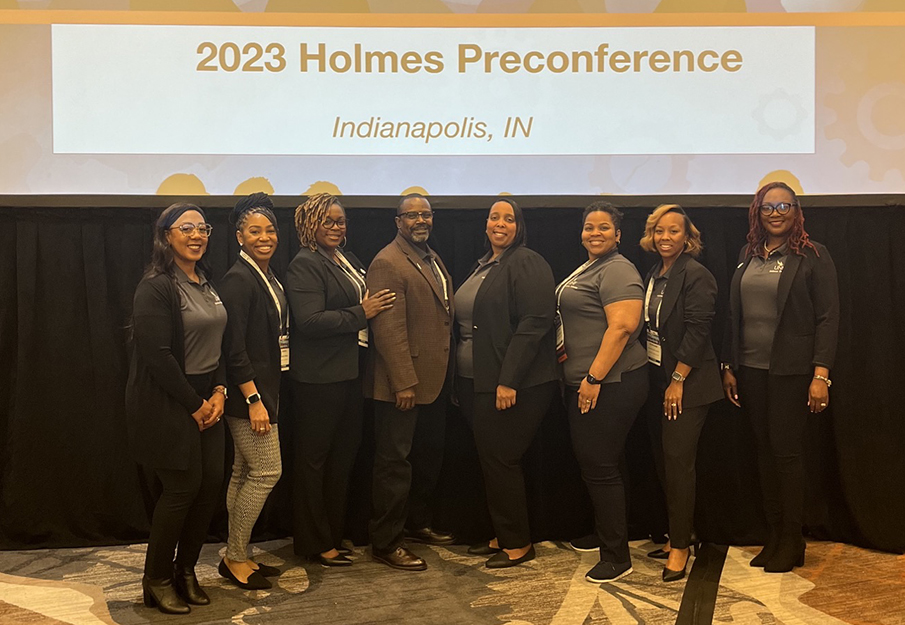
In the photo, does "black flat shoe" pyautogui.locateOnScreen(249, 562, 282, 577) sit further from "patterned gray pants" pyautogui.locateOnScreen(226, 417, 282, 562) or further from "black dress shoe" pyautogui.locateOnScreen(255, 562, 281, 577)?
"patterned gray pants" pyautogui.locateOnScreen(226, 417, 282, 562)

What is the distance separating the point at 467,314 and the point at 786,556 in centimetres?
181

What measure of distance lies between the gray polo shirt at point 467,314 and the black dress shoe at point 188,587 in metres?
1.43

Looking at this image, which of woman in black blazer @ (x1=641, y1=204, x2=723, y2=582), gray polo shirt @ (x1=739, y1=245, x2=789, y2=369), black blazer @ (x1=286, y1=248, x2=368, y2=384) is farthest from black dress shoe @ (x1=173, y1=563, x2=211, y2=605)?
gray polo shirt @ (x1=739, y1=245, x2=789, y2=369)

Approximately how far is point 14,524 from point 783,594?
3.64 metres

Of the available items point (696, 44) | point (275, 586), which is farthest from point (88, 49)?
point (696, 44)

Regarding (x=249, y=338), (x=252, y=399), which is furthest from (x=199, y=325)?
(x=252, y=399)

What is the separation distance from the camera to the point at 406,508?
329 cm

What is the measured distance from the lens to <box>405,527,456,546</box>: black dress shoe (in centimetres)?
349

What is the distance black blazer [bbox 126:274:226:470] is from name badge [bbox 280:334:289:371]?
48 cm

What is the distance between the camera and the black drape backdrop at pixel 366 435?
342 centimetres

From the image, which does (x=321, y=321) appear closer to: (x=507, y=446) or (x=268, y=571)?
(x=507, y=446)

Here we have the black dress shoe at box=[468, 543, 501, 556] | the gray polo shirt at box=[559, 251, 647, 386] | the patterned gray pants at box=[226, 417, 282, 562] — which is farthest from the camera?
the black dress shoe at box=[468, 543, 501, 556]

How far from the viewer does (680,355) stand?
3006mm

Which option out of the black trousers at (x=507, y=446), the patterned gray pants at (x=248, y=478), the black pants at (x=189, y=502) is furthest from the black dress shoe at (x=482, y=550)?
the black pants at (x=189, y=502)
